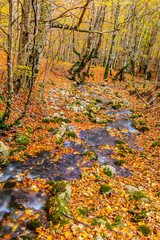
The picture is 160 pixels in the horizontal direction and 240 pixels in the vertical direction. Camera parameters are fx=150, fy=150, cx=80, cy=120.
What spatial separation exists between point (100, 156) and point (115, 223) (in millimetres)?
2968

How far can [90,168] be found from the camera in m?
5.38

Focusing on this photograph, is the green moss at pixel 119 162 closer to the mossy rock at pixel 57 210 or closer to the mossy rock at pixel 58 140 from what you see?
the mossy rock at pixel 58 140

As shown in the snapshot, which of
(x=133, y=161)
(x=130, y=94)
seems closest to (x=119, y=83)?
(x=130, y=94)

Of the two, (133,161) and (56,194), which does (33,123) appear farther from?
(133,161)

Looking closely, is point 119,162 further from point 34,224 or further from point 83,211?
point 34,224

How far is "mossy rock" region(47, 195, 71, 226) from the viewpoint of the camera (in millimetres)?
3221

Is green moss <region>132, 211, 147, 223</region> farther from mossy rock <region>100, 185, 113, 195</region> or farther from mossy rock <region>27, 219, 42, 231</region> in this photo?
mossy rock <region>27, 219, 42, 231</region>

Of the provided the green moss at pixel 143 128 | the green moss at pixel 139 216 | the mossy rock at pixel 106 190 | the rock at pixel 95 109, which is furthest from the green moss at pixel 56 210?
the rock at pixel 95 109

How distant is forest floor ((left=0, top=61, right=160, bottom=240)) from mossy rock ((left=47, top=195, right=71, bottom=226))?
0.11 m

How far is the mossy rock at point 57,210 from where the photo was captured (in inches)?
127

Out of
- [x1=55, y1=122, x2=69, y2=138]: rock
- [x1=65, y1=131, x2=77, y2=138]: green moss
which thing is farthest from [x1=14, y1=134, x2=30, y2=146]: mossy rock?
[x1=65, y1=131, x2=77, y2=138]: green moss

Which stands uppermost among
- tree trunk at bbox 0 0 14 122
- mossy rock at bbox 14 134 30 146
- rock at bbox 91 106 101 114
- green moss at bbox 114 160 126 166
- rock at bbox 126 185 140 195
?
tree trunk at bbox 0 0 14 122

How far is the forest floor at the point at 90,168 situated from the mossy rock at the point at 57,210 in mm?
108

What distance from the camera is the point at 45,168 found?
4.85 meters
